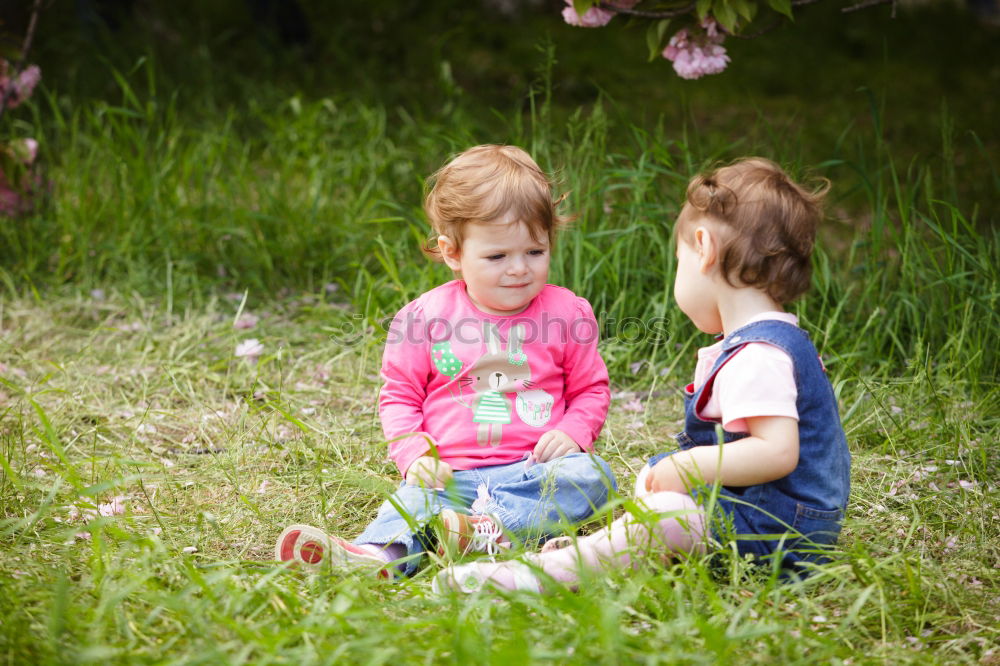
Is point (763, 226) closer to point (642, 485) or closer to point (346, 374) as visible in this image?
point (642, 485)

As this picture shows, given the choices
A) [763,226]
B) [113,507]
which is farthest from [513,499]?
[113,507]

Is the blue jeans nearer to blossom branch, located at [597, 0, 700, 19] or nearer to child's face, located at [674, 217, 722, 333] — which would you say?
child's face, located at [674, 217, 722, 333]

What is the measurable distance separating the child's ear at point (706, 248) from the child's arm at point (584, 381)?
45cm

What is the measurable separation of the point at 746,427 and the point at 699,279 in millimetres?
294

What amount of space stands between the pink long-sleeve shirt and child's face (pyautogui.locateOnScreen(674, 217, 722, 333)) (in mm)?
381

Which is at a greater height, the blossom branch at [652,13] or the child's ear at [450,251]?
the blossom branch at [652,13]

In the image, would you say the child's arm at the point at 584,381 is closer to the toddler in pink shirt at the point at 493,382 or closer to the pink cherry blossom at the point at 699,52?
the toddler in pink shirt at the point at 493,382

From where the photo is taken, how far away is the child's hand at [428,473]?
1987 mm

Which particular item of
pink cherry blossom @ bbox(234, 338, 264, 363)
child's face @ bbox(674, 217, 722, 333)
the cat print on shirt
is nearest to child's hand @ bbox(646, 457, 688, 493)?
child's face @ bbox(674, 217, 722, 333)

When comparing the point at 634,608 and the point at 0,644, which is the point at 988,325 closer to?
the point at 634,608

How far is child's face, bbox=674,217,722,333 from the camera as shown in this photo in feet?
5.89

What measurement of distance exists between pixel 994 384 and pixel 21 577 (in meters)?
2.32

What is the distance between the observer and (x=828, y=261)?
10.2 ft

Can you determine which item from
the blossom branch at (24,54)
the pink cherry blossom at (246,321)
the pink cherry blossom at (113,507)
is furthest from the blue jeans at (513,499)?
the blossom branch at (24,54)
